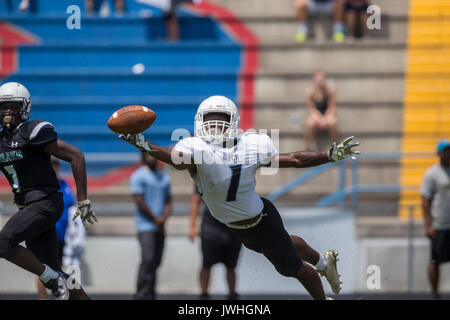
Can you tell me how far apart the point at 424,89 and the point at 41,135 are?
6.84m

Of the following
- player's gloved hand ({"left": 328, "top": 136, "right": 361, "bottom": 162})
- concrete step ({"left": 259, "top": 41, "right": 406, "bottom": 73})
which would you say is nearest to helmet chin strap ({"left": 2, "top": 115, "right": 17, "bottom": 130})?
player's gloved hand ({"left": 328, "top": 136, "right": 361, "bottom": 162})

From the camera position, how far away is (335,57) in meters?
10.7

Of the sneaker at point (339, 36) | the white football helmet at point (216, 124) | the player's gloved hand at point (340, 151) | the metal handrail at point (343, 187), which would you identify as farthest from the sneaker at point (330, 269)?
the sneaker at point (339, 36)

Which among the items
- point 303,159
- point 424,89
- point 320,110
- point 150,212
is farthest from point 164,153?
point 424,89

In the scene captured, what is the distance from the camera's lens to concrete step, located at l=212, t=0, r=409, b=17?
11.0 m

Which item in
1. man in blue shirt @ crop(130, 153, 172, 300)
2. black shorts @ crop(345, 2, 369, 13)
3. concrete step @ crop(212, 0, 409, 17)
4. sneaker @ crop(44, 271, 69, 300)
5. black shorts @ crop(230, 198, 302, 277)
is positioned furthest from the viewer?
concrete step @ crop(212, 0, 409, 17)

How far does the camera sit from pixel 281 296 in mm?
7172

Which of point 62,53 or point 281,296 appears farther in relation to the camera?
point 62,53

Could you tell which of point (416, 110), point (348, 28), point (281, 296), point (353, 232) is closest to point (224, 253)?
point (281, 296)

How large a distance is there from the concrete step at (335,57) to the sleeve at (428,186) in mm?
3298

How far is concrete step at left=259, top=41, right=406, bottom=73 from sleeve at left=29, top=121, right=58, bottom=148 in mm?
6347

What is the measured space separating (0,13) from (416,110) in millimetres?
6380

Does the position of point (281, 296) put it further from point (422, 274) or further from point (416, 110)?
point (416, 110)

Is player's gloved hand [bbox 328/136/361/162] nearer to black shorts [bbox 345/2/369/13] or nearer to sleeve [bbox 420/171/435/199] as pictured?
sleeve [bbox 420/171/435/199]
